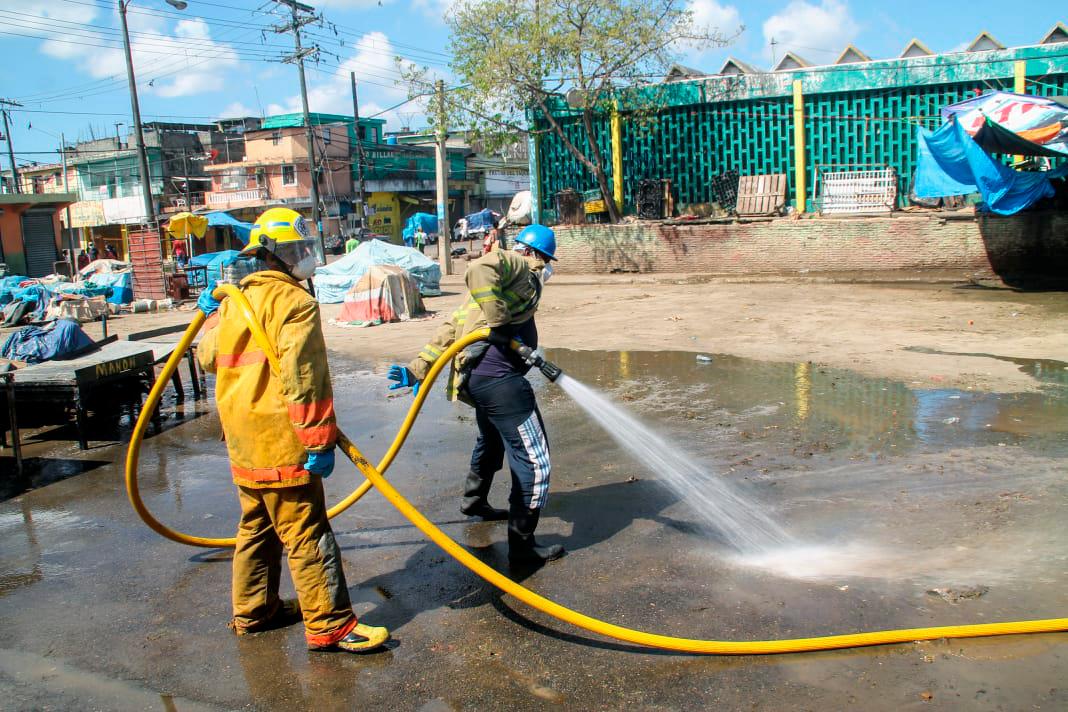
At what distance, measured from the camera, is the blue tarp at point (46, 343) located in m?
9.18

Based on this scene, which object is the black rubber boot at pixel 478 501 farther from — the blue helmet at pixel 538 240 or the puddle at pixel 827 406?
the puddle at pixel 827 406

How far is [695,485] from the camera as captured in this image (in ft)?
18.6

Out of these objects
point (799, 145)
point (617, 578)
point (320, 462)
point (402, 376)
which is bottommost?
point (617, 578)

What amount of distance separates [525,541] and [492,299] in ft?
4.39

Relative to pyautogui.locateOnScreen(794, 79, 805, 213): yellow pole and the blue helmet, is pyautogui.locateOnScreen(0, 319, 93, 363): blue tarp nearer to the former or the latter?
the blue helmet

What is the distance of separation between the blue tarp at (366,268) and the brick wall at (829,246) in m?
3.93

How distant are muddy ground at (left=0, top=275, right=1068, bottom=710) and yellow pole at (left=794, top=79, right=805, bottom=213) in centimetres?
1120

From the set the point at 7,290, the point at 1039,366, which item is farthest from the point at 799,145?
the point at 7,290

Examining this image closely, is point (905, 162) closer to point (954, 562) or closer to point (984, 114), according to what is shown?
point (984, 114)

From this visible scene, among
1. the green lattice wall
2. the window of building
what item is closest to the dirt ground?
the green lattice wall

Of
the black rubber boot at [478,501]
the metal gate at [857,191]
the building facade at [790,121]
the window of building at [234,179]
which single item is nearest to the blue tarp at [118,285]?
the building facade at [790,121]

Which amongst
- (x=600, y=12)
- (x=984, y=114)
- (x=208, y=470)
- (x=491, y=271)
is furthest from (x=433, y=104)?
(x=491, y=271)

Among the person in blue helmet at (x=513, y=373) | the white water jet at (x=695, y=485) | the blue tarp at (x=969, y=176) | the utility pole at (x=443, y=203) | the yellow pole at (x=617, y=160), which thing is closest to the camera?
the person in blue helmet at (x=513, y=373)

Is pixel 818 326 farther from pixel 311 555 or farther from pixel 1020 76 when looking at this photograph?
pixel 1020 76
